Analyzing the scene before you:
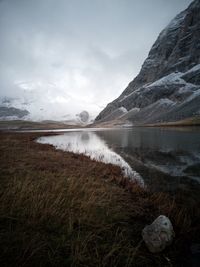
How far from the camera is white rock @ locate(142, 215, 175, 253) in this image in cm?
427

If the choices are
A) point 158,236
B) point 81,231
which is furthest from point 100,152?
point 158,236

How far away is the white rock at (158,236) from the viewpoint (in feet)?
14.0

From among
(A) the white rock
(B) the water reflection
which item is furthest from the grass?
(B) the water reflection

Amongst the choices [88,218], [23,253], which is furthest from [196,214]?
Result: [23,253]

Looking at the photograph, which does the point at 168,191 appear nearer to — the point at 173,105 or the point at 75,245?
the point at 75,245

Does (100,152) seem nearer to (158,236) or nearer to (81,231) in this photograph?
(81,231)

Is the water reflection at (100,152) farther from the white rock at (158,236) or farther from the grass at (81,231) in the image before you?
the white rock at (158,236)

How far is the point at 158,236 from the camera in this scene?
439 cm

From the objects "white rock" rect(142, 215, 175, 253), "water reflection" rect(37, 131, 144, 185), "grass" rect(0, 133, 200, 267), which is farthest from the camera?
"water reflection" rect(37, 131, 144, 185)

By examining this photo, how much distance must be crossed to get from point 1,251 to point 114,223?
9.86 ft

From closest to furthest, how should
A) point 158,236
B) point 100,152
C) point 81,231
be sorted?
point 158,236 < point 81,231 < point 100,152

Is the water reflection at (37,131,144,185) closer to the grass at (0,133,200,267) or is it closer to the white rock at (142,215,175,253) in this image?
the grass at (0,133,200,267)

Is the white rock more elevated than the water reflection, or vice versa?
the white rock

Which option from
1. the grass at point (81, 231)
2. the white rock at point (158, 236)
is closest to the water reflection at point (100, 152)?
the grass at point (81, 231)
